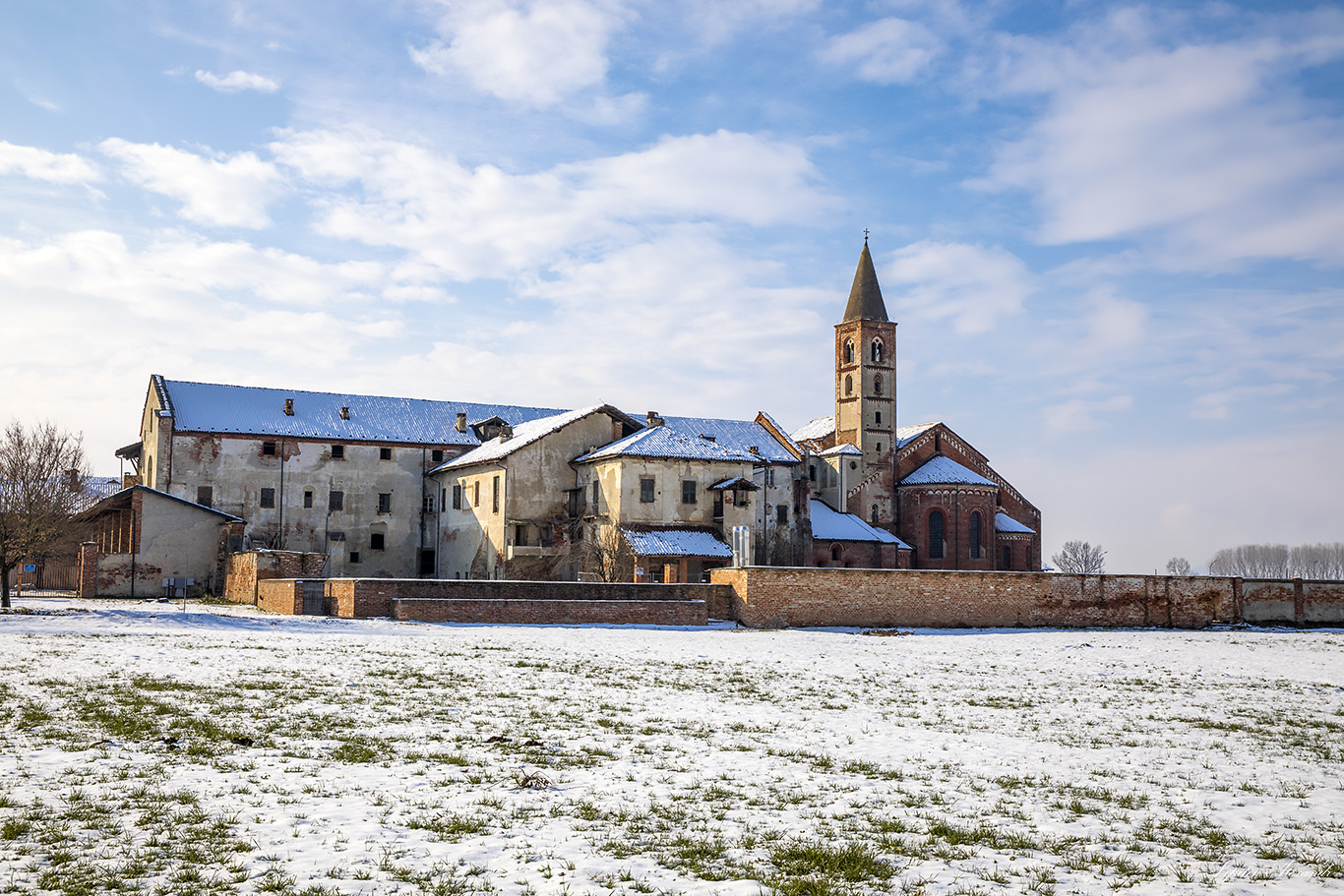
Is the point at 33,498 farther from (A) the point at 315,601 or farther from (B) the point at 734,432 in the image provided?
(B) the point at 734,432

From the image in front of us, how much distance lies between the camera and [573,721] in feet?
39.1

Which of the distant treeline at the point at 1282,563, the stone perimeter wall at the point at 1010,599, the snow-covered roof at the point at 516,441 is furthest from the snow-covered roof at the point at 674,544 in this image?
the distant treeline at the point at 1282,563

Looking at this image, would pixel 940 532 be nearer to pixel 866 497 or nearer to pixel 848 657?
pixel 866 497

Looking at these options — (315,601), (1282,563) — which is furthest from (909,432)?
(1282,563)

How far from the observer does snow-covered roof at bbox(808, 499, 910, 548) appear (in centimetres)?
5881

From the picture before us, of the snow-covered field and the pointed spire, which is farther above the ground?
the pointed spire

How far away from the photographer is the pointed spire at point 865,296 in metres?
69.8

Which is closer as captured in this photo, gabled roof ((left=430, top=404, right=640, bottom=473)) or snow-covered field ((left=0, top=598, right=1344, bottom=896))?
snow-covered field ((left=0, top=598, right=1344, bottom=896))

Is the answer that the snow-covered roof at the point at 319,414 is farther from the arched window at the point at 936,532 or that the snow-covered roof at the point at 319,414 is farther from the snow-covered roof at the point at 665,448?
the arched window at the point at 936,532

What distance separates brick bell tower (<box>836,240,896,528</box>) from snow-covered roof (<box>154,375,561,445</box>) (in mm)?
20330

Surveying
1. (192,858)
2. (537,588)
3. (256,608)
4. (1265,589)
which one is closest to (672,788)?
(192,858)

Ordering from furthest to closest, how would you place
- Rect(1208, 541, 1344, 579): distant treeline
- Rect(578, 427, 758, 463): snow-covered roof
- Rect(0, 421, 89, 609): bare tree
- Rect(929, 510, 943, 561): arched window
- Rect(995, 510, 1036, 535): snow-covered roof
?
1. Rect(1208, 541, 1344, 579): distant treeline
2. Rect(995, 510, 1036, 535): snow-covered roof
3. Rect(929, 510, 943, 561): arched window
4. Rect(578, 427, 758, 463): snow-covered roof
5. Rect(0, 421, 89, 609): bare tree

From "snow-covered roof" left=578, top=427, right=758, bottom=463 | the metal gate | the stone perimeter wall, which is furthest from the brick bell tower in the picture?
the metal gate

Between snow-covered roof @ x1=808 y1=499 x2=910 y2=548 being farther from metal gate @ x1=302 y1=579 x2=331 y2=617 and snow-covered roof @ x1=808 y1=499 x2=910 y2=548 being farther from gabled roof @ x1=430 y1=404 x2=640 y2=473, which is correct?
metal gate @ x1=302 y1=579 x2=331 y2=617
